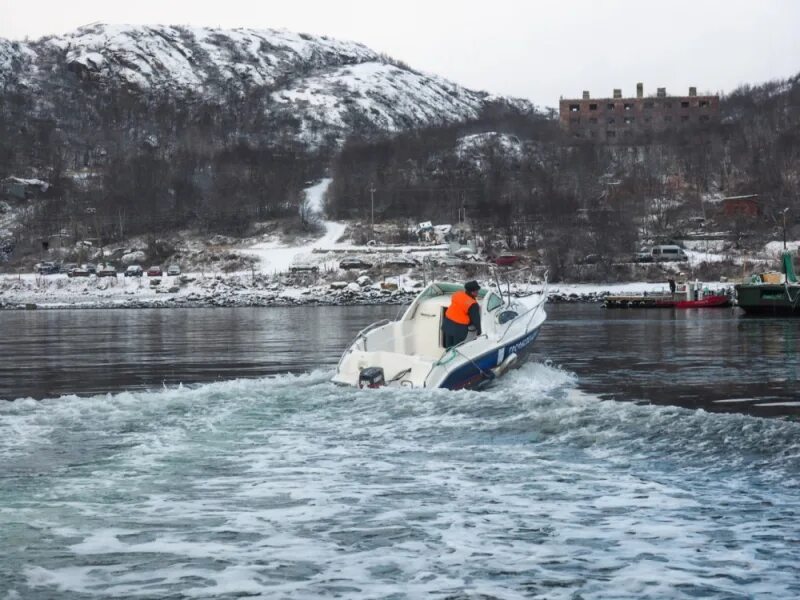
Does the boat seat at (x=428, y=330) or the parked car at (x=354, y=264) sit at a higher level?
the parked car at (x=354, y=264)

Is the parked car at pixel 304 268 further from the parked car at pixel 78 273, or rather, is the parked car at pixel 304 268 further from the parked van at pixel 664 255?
the parked van at pixel 664 255

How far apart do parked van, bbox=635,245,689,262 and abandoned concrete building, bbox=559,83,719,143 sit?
6640cm

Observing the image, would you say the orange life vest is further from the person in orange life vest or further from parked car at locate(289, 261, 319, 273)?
parked car at locate(289, 261, 319, 273)

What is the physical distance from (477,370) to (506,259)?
3214 inches

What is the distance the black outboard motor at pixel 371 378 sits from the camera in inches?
678

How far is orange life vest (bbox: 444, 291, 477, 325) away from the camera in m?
19.0

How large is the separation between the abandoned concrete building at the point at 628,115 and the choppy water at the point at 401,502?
155224 millimetres

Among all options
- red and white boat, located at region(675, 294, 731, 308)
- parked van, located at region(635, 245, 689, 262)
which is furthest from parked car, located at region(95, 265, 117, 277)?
red and white boat, located at region(675, 294, 731, 308)

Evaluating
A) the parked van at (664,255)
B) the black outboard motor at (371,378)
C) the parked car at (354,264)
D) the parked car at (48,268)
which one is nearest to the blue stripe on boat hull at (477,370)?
the black outboard motor at (371,378)

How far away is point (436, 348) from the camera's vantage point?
2131cm

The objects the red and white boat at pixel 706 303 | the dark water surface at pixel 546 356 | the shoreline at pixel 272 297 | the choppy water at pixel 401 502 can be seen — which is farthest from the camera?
the shoreline at pixel 272 297

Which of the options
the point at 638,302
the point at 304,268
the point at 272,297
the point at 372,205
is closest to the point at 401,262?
the point at 304,268

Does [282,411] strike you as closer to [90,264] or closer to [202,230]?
[90,264]

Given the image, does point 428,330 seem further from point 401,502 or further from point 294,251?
point 294,251
